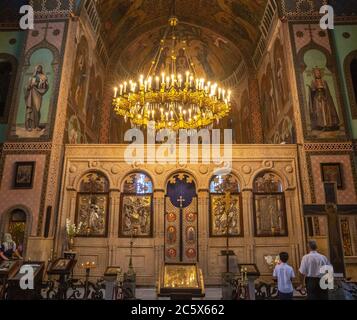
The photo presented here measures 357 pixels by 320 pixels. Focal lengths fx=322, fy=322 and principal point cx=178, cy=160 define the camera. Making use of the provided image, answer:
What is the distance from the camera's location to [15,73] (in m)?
14.0

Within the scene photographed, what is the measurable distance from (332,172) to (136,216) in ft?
24.5

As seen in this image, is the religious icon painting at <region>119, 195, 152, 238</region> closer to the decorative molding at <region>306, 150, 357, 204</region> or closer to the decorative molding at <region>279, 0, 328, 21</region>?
the decorative molding at <region>306, 150, 357, 204</region>

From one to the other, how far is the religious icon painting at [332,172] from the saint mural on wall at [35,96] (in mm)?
10715

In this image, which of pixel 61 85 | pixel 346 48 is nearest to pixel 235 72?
pixel 346 48

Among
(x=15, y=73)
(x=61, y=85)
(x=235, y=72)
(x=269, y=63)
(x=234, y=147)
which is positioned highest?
(x=235, y=72)

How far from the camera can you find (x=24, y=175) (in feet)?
38.4

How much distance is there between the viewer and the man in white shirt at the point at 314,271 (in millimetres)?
6000

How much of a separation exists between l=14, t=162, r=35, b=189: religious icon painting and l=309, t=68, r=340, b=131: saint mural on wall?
1071 centimetres

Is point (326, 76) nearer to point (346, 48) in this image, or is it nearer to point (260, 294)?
point (346, 48)

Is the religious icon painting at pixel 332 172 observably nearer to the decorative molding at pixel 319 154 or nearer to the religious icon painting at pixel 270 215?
the decorative molding at pixel 319 154

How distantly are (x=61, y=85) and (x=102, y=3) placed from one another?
18.1 feet

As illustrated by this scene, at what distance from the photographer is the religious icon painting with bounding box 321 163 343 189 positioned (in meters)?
11.7

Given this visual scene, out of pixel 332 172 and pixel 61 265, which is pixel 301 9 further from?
pixel 61 265
